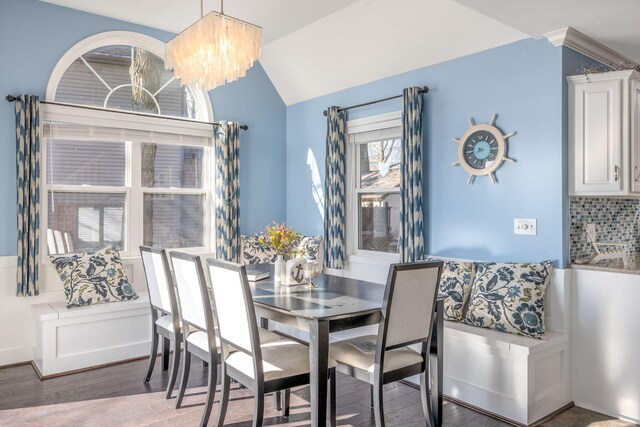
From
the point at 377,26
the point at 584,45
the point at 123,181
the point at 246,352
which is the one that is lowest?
the point at 246,352

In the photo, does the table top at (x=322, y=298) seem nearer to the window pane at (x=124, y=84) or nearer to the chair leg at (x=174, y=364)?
the chair leg at (x=174, y=364)

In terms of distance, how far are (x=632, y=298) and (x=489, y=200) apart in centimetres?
110

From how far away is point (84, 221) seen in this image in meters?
4.32

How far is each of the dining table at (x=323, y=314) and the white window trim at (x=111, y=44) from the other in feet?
8.16

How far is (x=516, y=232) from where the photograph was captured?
3.41 metres

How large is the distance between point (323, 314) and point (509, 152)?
1.97 meters

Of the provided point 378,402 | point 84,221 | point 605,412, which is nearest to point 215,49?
point 378,402

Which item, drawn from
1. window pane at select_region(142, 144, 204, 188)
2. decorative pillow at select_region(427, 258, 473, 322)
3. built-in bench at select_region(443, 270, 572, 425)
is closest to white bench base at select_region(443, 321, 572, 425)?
built-in bench at select_region(443, 270, 572, 425)

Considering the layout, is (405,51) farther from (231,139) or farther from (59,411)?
(59,411)

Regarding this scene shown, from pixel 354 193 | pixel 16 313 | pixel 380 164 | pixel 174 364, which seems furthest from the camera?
pixel 354 193

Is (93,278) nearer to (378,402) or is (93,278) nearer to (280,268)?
(280,268)

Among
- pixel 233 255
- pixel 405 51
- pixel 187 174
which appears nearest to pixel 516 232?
pixel 405 51

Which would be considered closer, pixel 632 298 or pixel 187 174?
pixel 632 298

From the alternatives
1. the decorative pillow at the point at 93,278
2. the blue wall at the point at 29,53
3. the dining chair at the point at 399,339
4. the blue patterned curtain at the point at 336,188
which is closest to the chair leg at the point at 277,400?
the dining chair at the point at 399,339
